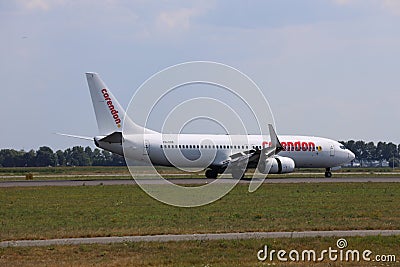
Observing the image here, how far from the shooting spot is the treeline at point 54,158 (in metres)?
162

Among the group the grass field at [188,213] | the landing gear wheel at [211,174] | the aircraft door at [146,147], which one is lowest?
the grass field at [188,213]

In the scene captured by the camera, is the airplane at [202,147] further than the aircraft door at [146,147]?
No

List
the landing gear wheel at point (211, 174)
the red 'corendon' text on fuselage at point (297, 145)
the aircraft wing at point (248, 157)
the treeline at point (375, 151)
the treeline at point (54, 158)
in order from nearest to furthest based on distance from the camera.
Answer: the aircraft wing at point (248, 157) < the landing gear wheel at point (211, 174) < the red 'corendon' text on fuselage at point (297, 145) < the treeline at point (54, 158) < the treeline at point (375, 151)

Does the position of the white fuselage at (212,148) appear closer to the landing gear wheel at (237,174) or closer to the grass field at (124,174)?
the landing gear wheel at (237,174)

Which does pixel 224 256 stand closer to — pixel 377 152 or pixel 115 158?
pixel 115 158

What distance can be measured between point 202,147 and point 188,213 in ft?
91.6

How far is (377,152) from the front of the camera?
182 meters

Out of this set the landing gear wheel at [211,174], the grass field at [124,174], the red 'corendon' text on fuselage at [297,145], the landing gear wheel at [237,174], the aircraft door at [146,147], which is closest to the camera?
the aircraft door at [146,147]

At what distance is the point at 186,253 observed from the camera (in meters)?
17.5

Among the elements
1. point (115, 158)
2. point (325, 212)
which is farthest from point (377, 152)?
point (325, 212)

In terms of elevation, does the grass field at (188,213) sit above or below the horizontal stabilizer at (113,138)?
below

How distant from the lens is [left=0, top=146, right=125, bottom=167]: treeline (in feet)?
532

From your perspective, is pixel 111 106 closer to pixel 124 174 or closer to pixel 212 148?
pixel 212 148

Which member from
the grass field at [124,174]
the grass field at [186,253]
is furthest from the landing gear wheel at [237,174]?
the grass field at [186,253]
